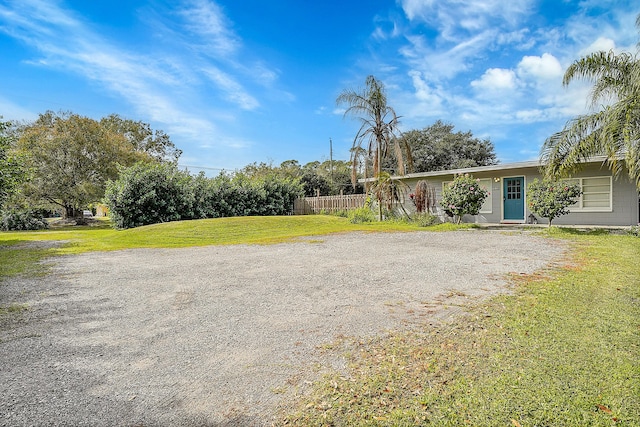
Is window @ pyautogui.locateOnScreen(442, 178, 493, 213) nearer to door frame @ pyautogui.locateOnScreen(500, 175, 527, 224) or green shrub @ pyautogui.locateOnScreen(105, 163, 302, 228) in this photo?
door frame @ pyautogui.locateOnScreen(500, 175, 527, 224)

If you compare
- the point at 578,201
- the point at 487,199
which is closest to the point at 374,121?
the point at 487,199

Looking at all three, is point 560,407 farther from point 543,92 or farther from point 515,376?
point 543,92

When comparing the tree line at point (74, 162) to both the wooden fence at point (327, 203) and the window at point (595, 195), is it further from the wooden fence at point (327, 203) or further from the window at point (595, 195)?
the window at point (595, 195)

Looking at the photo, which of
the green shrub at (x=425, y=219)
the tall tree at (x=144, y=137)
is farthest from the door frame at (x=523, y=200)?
the tall tree at (x=144, y=137)

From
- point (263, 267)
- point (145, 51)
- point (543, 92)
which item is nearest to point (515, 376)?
point (263, 267)

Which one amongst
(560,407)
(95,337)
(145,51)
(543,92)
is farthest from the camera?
(543,92)

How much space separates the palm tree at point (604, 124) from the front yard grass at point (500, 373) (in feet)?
21.1

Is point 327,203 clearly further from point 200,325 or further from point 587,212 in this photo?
point 200,325

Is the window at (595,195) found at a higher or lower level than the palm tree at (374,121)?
lower

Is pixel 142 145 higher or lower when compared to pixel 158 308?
higher

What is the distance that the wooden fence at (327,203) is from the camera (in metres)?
22.0

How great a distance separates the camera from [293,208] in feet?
83.4

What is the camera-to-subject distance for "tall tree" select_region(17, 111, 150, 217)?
22.3 m

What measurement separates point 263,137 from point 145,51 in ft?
60.7
